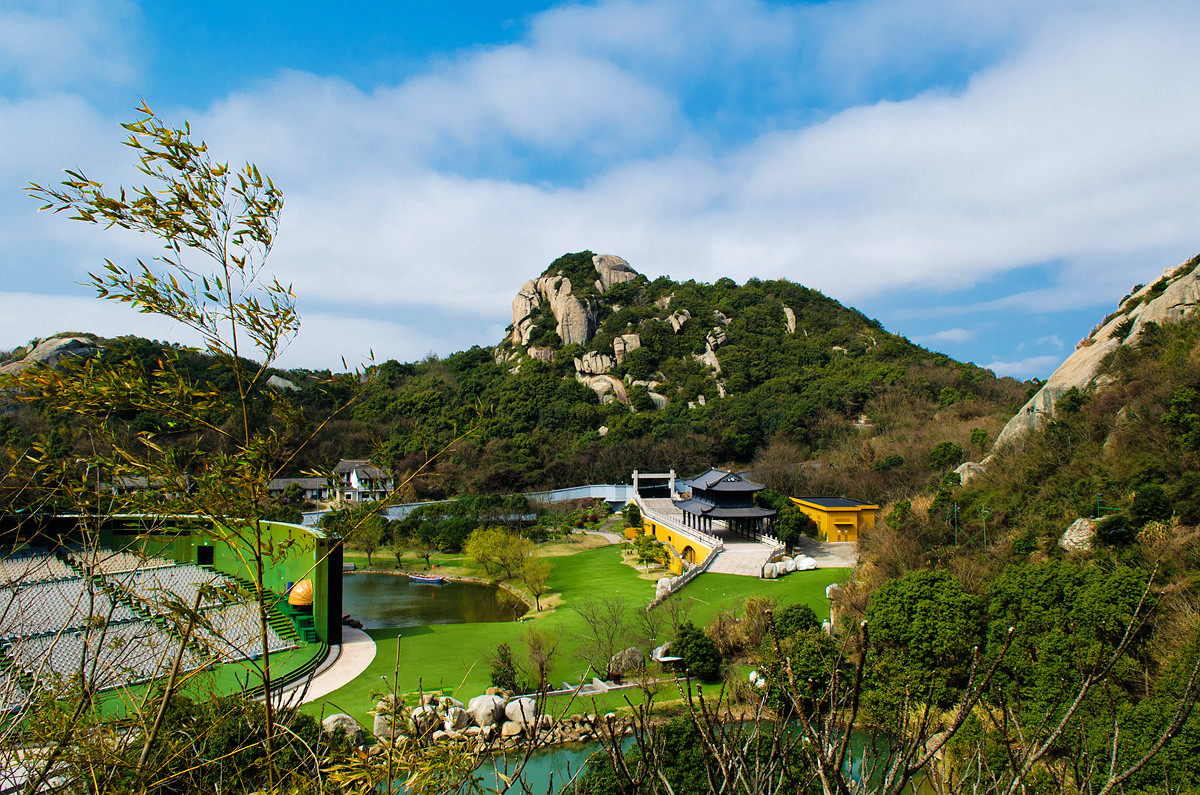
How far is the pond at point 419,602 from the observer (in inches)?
768

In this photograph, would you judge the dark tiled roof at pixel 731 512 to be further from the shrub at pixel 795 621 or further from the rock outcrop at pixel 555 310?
the rock outcrop at pixel 555 310

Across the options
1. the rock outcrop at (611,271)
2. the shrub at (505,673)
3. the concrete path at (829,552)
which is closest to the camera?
the shrub at (505,673)

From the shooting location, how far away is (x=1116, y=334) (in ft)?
63.8

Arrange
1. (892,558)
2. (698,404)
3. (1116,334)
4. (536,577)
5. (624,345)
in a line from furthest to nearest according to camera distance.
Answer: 1. (624,345)
2. (698,404)
3. (536,577)
4. (1116,334)
5. (892,558)

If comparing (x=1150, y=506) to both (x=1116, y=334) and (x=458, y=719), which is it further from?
(x=458, y=719)

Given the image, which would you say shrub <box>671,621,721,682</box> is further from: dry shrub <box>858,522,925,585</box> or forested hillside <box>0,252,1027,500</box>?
forested hillside <box>0,252,1027,500</box>

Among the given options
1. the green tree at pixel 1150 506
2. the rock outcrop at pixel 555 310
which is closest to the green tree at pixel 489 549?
the green tree at pixel 1150 506

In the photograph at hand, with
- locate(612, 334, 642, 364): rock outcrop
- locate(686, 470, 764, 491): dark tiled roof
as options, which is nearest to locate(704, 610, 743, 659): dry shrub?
locate(686, 470, 764, 491): dark tiled roof

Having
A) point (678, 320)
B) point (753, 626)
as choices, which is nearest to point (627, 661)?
point (753, 626)

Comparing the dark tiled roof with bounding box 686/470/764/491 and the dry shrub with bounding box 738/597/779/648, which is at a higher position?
the dark tiled roof with bounding box 686/470/764/491

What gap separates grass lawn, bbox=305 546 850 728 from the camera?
39.7ft

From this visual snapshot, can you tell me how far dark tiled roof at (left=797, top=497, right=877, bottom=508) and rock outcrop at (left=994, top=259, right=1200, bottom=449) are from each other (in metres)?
5.62

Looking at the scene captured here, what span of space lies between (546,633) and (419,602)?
7960mm

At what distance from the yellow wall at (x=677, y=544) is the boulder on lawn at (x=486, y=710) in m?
11.9
